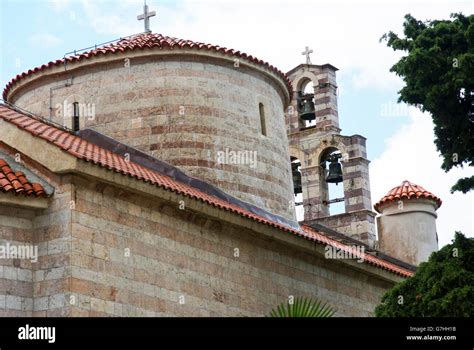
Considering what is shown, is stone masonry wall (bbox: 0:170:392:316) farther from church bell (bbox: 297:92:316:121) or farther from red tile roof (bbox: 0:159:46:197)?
church bell (bbox: 297:92:316:121)

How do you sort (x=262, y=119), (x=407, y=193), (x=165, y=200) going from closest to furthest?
(x=165, y=200) < (x=262, y=119) < (x=407, y=193)

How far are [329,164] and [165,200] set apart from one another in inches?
497

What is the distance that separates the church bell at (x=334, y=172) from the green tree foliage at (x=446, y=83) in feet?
36.8

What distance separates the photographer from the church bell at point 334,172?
27.8 meters

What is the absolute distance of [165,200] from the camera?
15906 mm

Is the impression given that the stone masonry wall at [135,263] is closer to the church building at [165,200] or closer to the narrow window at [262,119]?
the church building at [165,200]

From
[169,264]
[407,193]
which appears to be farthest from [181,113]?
[407,193]

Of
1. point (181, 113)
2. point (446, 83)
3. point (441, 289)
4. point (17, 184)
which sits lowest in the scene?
point (441, 289)

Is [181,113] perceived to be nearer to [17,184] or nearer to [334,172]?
[17,184]

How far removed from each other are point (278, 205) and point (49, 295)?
7.09 metres
